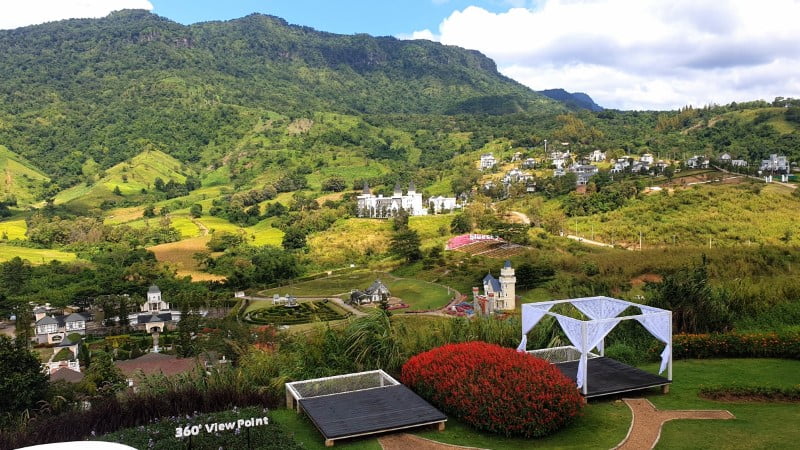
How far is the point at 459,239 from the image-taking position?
4578 centimetres

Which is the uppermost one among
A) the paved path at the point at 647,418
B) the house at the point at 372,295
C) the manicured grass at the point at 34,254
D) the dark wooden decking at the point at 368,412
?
the dark wooden decking at the point at 368,412

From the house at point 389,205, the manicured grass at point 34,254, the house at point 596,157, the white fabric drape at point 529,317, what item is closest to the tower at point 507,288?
the white fabric drape at point 529,317

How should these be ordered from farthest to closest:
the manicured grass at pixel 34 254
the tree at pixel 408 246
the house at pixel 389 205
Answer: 1. the house at pixel 389 205
2. the manicured grass at pixel 34 254
3. the tree at pixel 408 246

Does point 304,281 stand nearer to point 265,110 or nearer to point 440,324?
point 440,324

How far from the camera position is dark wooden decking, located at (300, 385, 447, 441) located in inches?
242

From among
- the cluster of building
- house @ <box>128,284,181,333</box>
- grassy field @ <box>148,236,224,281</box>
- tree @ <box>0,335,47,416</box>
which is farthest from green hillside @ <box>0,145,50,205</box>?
tree @ <box>0,335,47,416</box>

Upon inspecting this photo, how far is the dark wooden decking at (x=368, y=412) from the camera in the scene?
6.15m

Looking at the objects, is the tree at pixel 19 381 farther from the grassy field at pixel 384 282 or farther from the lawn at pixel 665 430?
the grassy field at pixel 384 282

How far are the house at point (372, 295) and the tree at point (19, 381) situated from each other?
82.3 feet

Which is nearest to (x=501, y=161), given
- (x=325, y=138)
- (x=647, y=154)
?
(x=647, y=154)

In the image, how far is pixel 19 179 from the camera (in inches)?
3487

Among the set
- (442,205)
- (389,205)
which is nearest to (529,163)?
(442,205)

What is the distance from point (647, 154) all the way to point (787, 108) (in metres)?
22.6

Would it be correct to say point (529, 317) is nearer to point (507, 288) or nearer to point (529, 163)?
point (507, 288)
